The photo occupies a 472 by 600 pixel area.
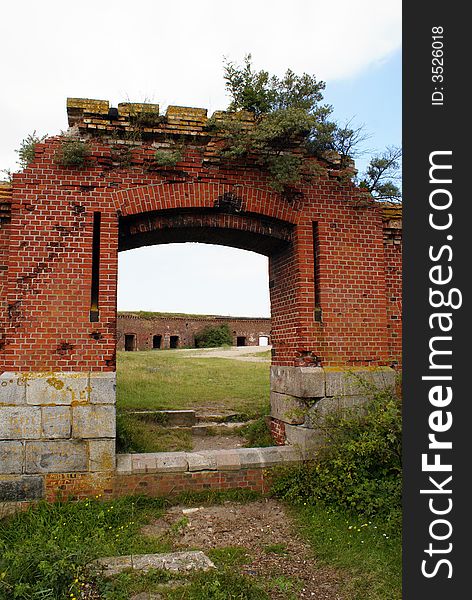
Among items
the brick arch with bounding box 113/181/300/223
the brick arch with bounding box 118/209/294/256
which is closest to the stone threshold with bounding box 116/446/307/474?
the brick arch with bounding box 118/209/294/256

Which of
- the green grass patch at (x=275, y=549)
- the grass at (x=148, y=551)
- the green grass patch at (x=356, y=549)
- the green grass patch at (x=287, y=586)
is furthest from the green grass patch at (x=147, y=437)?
the green grass patch at (x=287, y=586)

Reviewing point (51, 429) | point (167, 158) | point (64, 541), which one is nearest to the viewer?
point (64, 541)

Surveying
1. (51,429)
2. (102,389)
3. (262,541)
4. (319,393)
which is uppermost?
(102,389)

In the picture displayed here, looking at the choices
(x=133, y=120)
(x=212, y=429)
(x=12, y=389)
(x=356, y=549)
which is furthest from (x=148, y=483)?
(x=133, y=120)

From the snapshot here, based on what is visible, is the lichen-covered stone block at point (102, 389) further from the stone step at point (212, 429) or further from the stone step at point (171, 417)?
the stone step at point (171, 417)

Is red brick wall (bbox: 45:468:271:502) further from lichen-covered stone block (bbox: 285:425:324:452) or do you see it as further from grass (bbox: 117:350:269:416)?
grass (bbox: 117:350:269:416)

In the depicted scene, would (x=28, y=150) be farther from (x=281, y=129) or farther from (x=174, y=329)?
(x=174, y=329)

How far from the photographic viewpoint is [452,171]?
165 inches

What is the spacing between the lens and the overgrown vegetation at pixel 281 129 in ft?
21.9

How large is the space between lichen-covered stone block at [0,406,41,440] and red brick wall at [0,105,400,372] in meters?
0.49

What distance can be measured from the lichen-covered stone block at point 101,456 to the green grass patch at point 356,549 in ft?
7.34

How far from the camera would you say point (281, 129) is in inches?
258

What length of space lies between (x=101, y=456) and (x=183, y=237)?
3.37 meters

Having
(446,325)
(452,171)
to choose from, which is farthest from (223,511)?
(452,171)
